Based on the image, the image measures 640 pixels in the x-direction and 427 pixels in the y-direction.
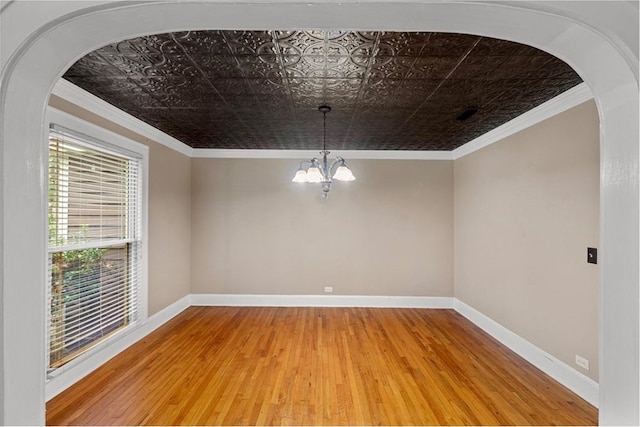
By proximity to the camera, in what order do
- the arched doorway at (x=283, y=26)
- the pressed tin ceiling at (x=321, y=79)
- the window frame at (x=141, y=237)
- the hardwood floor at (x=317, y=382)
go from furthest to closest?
the window frame at (x=141, y=237)
the hardwood floor at (x=317, y=382)
the pressed tin ceiling at (x=321, y=79)
the arched doorway at (x=283, y=26)

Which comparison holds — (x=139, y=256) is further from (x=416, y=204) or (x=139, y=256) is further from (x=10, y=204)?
(x=416, y=204)

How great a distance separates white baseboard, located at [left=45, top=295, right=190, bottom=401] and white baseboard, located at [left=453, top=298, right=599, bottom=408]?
172 inches

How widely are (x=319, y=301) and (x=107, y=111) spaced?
3.81 meters

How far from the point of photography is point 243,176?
4.94 meters

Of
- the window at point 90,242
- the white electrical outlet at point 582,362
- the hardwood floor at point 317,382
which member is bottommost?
the hardwood floor at point 317,382

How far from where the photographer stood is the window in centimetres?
245

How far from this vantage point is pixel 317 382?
267cm

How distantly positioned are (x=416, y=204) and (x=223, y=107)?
11.1 feet

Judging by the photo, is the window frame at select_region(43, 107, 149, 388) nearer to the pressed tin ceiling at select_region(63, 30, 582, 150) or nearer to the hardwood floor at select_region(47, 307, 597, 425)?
the hardwood floor at select_region(47, 307, 597, 425)

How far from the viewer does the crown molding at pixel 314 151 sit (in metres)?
2.52

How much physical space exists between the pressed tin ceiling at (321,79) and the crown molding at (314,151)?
99mm

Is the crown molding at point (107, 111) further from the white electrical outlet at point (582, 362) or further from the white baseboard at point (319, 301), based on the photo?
the white electrical outlet at point (582, 362)

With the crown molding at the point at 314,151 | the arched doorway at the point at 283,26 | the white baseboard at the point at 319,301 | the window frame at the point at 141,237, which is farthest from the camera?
the white baseboard at the point at 319,301

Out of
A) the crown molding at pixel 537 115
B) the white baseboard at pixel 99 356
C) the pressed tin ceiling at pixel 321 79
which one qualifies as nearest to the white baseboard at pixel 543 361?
the crown molding at pixel 537 115
